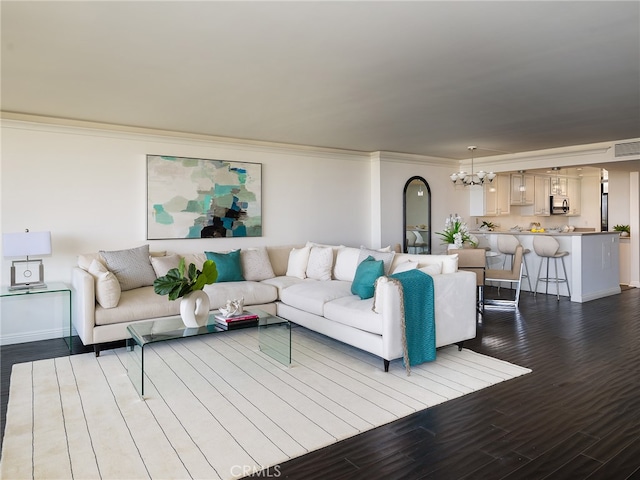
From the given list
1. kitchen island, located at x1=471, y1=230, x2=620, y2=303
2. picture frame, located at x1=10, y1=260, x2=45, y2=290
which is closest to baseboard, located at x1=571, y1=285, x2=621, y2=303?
kitchen island, located at x1=471, y1=230, x2=620, y2=303

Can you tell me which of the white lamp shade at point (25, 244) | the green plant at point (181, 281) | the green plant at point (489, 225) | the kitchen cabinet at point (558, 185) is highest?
the kitchen cabinet at point (558, 185)

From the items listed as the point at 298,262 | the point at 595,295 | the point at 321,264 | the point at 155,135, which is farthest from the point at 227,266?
the point at 595,295

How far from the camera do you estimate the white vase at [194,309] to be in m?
3.53

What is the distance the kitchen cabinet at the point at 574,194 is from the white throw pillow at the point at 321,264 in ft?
25.7

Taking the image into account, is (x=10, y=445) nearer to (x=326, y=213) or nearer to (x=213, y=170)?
(x=213, y=170)

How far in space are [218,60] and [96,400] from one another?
2.60 m

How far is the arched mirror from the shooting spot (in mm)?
7637

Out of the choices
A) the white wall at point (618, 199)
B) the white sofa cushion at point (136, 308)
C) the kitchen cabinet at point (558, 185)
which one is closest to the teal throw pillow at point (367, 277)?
the white sofa cushion at point (136, 308)

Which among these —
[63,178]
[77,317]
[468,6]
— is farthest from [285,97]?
[77,317]

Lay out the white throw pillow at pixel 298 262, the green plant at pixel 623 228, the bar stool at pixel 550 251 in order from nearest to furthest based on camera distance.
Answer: the white throw pillow at pixel 298 262, the bar stool at pixel 550 251, the green plant at pixel 623 228

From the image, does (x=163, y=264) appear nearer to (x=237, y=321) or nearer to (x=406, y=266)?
(x=237, y=321)

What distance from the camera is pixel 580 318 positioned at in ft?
17.6

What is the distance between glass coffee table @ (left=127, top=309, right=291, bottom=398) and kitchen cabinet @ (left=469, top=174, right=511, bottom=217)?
6105 millimetres

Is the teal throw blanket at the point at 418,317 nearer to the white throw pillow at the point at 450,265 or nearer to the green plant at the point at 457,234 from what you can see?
the white throw pillow at the point at 450,265
